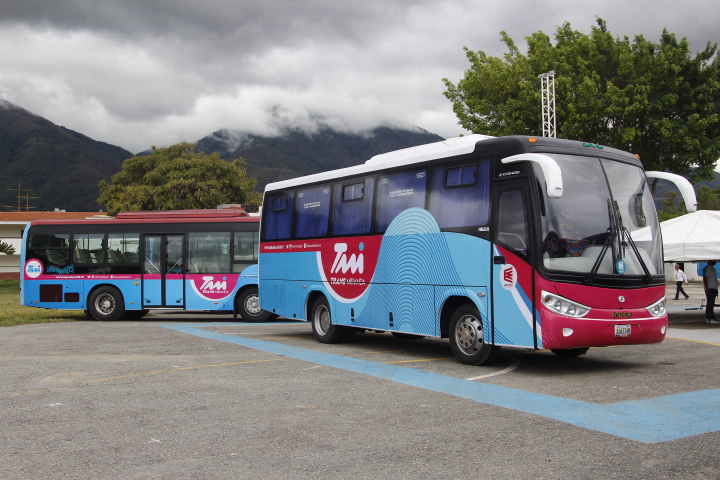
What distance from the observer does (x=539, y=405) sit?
7.62 metres

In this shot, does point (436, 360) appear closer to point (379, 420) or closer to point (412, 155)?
point (412, 155)

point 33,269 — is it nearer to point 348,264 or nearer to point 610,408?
point 348,264

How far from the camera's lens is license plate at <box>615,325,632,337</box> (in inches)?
378

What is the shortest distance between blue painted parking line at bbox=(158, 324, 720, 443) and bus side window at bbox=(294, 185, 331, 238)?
4.53 meters

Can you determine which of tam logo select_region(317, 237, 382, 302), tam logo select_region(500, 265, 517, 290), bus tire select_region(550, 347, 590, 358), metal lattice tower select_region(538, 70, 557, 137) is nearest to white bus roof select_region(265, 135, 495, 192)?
tam logo select_region(317, 237, 382, 302)

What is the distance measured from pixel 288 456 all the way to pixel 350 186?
8221 millimetres

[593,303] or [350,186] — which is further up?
[350,186]

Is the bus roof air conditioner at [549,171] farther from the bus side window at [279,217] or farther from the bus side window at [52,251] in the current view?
the bus side window at [52,251]

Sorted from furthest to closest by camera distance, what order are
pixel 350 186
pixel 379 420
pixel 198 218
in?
pixel 198 218 < pixel 350 186 < pixel 379 420

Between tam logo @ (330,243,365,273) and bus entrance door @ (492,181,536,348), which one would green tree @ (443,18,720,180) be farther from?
bus entrance door @ (492,181,536,348)

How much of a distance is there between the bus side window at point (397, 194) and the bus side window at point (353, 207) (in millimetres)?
295

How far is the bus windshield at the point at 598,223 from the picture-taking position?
31.1 feet

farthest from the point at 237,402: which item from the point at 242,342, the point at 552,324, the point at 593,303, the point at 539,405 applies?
the point at 242,342

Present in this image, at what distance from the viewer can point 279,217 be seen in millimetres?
15844
